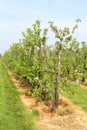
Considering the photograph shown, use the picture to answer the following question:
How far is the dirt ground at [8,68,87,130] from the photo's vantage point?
2123 cm

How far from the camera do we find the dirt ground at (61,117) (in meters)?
21.2

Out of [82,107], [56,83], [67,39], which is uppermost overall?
[67,39]

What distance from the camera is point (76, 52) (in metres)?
60.4

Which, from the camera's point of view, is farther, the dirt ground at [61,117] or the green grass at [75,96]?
the green grass at [75,96]

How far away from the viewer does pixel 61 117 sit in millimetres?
23438

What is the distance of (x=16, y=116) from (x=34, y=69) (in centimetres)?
933

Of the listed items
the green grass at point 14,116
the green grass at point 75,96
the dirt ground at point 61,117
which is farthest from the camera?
the green grass at point 75,96

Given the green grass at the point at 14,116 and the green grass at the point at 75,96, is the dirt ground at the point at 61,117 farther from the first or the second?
the green grass at the point at 75,96

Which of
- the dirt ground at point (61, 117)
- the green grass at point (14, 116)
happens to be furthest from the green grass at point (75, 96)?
the green grass at point (14, 116)

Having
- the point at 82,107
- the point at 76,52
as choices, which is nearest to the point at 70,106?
the point at 82,107

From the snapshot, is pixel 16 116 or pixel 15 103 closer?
pixel 16 116

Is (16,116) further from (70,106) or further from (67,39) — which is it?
(67,39)

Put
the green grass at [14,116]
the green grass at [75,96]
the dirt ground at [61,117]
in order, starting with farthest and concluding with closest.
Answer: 1. the green grass at [75,96]
2. the dirt ground at [61,117]
3. the green grass at [14,116]

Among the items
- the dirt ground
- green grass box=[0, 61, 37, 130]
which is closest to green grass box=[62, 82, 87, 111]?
the dirt ground
